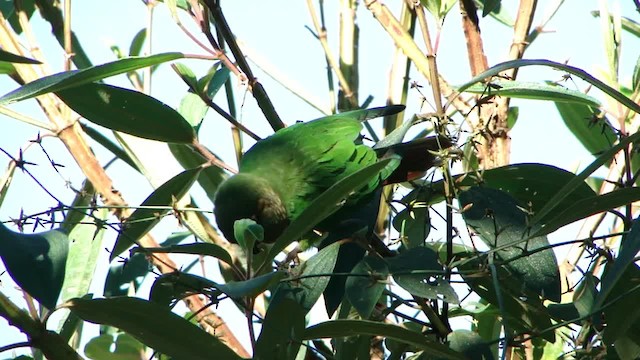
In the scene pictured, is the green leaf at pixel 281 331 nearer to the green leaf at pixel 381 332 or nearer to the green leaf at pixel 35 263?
the green leaf at pixel 381 332

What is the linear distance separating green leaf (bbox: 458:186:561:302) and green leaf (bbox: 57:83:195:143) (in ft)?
2.01

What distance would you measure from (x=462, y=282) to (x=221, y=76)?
0.82 metres

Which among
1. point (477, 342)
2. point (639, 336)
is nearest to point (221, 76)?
point (477, 342)

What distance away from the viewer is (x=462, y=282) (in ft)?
4.23

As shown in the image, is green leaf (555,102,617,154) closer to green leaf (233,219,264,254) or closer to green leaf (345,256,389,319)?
green leaf (345,256,389,319)

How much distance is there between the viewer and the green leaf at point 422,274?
3.91ft

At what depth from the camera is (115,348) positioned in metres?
1.98

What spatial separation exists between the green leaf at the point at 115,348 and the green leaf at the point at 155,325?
2.60 ft

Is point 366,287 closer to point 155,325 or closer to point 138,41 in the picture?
point 155,325

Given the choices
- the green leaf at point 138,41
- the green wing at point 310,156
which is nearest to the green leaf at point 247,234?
the green wing at point 310,156

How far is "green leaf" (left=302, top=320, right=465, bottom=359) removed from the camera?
117 centimetres

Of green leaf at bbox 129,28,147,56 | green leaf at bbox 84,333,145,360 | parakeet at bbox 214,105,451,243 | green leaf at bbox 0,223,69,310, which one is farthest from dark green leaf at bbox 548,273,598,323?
green leaf at bbox 129,28,147,56

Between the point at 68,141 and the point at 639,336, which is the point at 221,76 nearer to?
the point at 68,141

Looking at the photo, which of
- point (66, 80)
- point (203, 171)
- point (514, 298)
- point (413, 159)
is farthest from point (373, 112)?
point (66, 80)
